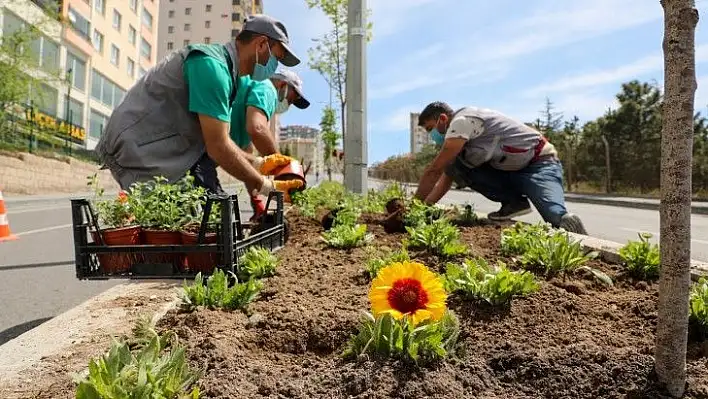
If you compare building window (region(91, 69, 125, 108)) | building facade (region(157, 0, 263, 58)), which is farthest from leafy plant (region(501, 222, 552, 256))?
building facade (region(157, 0, 263, 58))

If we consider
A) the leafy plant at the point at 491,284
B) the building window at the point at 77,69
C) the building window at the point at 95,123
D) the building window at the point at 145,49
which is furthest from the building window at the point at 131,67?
the leafy plant at the point at 491,284

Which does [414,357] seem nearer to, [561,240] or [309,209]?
[561,240]

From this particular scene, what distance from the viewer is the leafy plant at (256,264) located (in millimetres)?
2323

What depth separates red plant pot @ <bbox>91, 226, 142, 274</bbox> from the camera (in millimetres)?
2219

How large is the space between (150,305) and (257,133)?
2.51 meters

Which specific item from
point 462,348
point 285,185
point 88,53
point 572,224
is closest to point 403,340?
point 462,348

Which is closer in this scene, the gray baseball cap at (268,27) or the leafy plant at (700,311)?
the leafy plant at (700,311)

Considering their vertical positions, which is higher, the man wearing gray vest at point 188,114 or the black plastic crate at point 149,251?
the man wearing gray vest at point 188,114

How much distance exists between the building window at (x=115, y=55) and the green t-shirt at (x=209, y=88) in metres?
42.9

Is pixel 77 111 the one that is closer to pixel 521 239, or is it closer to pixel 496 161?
pixel 496 161

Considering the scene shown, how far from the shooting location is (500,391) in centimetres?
131

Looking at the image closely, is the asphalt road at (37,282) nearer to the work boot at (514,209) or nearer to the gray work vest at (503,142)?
the gray work vest at (503,142)

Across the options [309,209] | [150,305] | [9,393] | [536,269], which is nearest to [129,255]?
[150,305]

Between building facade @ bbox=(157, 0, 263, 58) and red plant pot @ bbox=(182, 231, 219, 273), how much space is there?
74459mm
